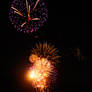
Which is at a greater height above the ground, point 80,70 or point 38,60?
point 38,60

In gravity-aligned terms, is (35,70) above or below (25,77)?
above

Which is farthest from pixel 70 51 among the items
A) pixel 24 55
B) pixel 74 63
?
pixel 24 55

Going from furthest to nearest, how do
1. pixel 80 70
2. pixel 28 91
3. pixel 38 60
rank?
pixel 80 70
pixel 28 91
pixel 38 60

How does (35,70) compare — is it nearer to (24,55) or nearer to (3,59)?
(24,55)

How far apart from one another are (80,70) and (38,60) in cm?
510

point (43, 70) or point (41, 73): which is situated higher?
point (43, 70)

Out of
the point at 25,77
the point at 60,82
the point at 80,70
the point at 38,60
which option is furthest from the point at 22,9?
the point at 80,70

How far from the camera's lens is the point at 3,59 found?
12.9 m

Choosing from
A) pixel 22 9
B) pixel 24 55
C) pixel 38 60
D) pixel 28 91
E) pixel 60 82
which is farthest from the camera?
pixel 24 55

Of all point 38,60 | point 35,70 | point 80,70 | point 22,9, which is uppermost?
point 22,9

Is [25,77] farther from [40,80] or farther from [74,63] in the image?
[74,63]

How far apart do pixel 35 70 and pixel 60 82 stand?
131 inches

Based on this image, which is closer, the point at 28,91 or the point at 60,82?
the point at 28,91

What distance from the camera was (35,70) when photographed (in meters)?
9.21
